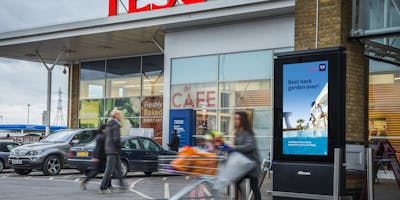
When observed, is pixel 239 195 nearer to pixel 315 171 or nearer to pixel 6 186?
pixel 315 171

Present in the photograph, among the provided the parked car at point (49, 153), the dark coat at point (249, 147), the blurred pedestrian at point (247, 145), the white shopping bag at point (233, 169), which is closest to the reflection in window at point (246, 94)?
the parked car at point (49, 153)

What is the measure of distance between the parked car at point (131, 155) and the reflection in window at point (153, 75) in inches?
367

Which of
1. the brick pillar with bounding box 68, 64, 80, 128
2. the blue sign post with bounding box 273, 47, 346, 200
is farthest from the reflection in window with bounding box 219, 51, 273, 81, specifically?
the brick pillar with bounding box 68, 64, 80, 128

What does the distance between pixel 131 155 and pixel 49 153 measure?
268 cm

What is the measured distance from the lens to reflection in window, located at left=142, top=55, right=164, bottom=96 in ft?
94.4

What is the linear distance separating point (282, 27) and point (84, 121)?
1481 cm

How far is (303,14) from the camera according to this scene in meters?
11.3

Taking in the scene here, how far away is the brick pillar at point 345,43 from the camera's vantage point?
35.4ft

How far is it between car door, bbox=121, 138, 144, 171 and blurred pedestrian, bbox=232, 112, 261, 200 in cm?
971

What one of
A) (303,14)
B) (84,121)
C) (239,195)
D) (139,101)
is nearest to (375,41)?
(303,14)

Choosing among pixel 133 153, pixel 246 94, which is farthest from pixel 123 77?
pixel 133 153

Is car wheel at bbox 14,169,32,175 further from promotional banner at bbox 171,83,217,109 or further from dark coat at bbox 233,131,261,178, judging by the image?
dark coat at bbox 233,131,261,178

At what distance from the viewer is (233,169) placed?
8102 millimetres

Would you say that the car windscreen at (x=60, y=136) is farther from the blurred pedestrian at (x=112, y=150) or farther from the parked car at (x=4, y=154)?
the blurred pedestrian at (x=112, y=150)
